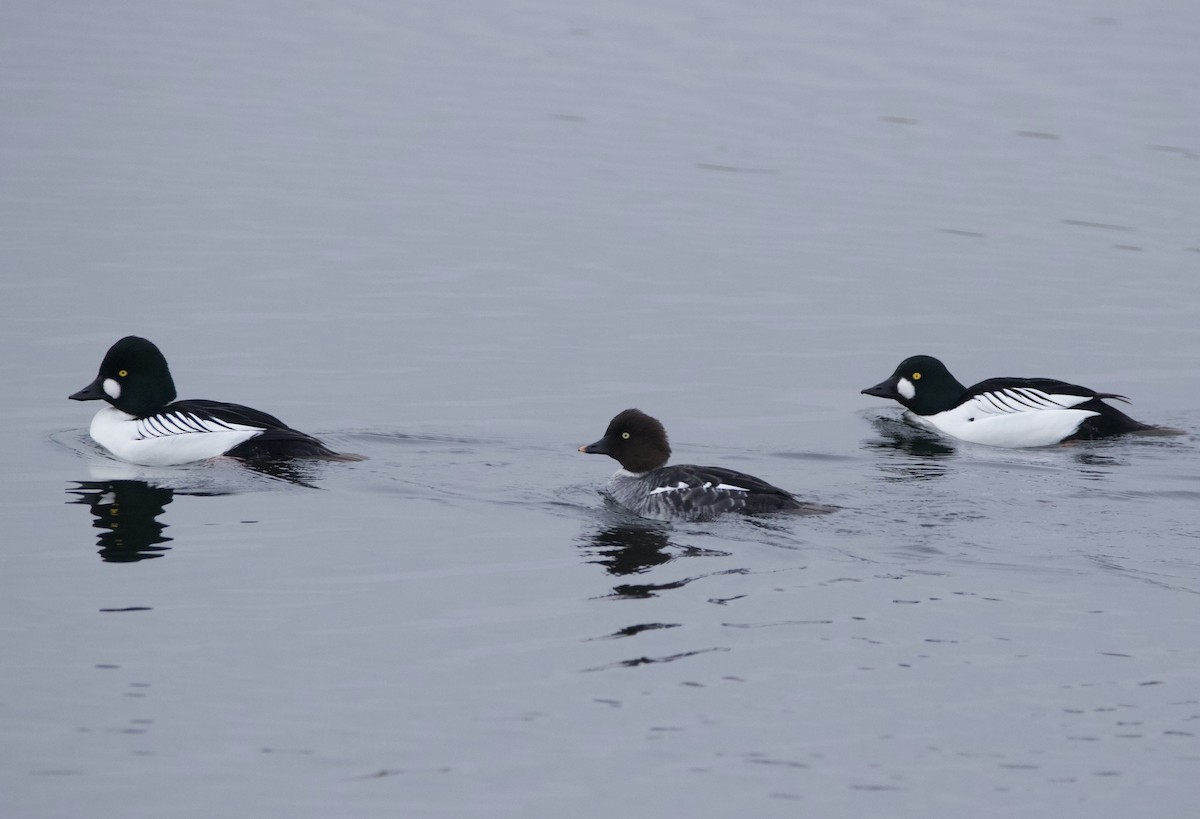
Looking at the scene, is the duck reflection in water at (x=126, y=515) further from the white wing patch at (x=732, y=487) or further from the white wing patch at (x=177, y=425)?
the white wing patch at (x=732, y=487)

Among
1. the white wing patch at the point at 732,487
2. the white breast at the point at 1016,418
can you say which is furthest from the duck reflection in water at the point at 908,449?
the white wing patch at the point at 732,487

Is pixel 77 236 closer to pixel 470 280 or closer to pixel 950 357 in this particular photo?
pixel 470 280

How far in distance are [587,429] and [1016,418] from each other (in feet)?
12.8

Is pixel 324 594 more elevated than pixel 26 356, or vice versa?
pixel 26 356

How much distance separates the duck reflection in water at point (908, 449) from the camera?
1392 centimetres

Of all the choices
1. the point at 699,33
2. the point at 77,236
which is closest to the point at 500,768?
the point at 77,236

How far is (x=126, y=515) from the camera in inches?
469

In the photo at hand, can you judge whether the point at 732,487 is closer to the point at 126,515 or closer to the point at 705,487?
the point at 705,487

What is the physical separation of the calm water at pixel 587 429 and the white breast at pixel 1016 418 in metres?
0.38

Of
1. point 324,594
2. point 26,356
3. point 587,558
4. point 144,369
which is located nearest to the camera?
point 324,594

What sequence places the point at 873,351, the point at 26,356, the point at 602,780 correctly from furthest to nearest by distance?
1. the point at 873,351
2. the point at 26,356
3. the point at 602,780

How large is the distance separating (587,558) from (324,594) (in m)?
1.82

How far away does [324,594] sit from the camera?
10148 millimetres

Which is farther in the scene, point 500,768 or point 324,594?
point 324,594
